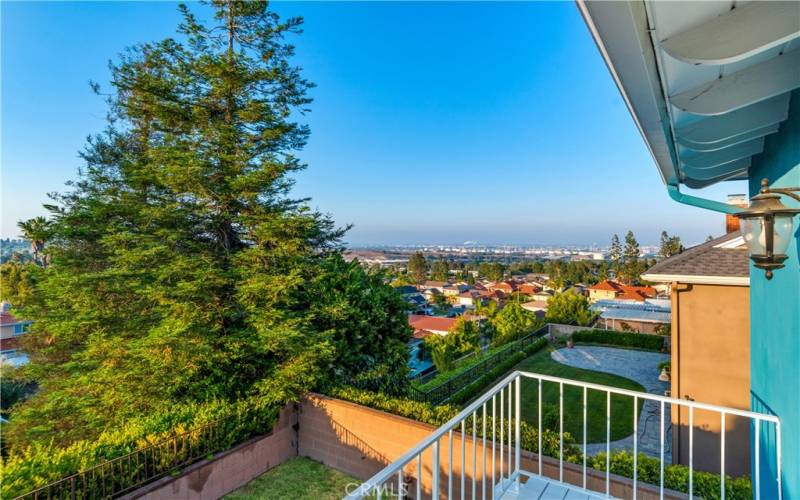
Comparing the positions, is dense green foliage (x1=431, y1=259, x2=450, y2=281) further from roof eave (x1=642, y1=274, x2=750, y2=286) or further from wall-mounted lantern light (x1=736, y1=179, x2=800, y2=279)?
wall-mounted lantern light (x1=736, y1=179, x2=800, y2=279)

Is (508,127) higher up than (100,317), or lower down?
higher up

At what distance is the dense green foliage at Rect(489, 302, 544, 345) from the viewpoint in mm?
19625

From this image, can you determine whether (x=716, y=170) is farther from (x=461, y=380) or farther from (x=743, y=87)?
(x=461, y=380)

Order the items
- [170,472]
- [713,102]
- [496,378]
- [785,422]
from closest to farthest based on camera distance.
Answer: [713,102], [785,422], [170,472], [496,378]

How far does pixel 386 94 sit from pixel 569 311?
1649 centimetres

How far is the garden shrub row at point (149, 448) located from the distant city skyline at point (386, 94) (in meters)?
4.02

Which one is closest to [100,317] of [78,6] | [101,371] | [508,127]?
[101,371]

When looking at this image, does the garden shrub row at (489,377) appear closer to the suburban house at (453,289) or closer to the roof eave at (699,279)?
the roof eave at (699,279)

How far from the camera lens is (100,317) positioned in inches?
270

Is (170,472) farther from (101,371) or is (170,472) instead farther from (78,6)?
(78,6)

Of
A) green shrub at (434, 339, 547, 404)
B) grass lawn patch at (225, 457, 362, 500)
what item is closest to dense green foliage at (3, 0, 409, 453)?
grass lawn patch at (225, 457, 362, 500)

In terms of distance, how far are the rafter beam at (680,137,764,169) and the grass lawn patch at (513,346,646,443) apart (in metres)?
6.22

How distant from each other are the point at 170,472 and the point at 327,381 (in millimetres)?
2571

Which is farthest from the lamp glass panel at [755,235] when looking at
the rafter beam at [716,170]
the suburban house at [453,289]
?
the suburban house at [453,289]
